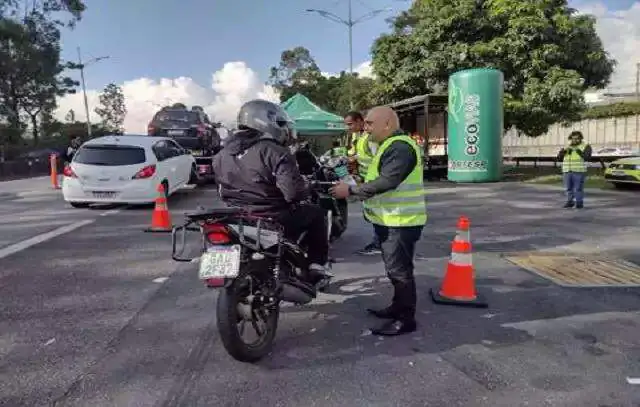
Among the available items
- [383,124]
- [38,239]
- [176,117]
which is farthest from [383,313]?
[176,117]

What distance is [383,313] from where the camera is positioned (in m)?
4.68

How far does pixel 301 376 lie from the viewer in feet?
11.7

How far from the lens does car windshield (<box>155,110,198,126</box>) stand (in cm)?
1802

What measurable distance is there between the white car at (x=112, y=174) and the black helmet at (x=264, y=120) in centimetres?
794

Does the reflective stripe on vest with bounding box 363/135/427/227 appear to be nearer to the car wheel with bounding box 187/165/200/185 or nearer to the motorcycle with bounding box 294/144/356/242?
the motorcycle with bounding box 294/144/356/242

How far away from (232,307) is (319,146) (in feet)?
75.2

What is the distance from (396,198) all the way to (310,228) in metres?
0.75

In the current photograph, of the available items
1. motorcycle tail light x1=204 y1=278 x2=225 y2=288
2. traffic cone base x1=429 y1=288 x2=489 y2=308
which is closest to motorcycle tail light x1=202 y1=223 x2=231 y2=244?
motorcycle tail light x1=204 y1=278 x2=225 y2=288

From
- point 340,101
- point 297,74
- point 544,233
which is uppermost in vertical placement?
point 297,74

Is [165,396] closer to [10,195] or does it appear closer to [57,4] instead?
[10,195]

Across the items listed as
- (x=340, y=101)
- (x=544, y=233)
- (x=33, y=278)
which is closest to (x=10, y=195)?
(x=33, y=278)

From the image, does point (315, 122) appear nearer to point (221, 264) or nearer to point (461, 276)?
point (461, 276)

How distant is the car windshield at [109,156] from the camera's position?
11.4m

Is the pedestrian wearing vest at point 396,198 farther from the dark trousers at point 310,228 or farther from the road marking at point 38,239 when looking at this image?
the road marking at point 38,239
